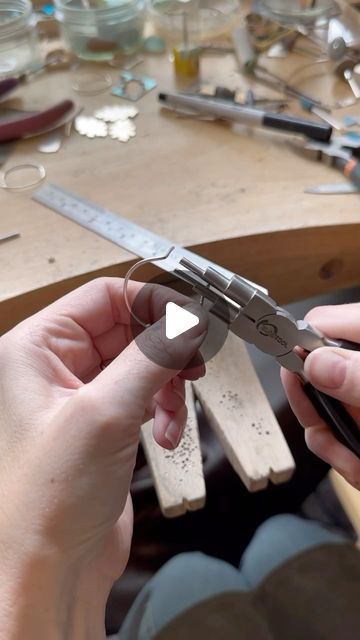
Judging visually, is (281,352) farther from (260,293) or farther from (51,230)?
(51,230)

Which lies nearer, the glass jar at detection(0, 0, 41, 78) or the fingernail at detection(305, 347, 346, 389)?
the fingernail at detection(305, 347, 346, 389)

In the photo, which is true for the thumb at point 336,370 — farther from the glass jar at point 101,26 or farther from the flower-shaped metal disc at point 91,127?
the glass jar at point 101,26

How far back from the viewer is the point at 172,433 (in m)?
0.52

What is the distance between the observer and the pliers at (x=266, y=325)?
44 cm

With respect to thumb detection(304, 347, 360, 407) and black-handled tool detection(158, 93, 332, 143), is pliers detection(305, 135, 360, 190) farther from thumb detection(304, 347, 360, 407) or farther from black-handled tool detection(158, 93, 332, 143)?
thumb detection(304, 347, 360, 407)

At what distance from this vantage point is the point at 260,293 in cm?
45

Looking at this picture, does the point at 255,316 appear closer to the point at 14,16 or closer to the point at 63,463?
the point at 63,463

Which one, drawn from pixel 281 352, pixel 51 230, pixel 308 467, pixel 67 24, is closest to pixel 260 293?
pixel 281 352

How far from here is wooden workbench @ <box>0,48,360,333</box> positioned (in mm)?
664

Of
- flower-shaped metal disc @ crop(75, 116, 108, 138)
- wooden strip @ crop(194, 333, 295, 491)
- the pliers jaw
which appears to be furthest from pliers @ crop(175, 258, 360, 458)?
flower-shaped metal disc @ crop(75, 116, 108, 138)

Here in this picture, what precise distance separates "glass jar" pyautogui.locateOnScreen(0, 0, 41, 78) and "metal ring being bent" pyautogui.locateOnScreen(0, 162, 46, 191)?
0.81 feet

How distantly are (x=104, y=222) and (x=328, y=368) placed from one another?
1.17 ft

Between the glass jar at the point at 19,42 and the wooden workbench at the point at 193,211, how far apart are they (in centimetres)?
21

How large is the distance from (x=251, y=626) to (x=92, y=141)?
0.66 meters
